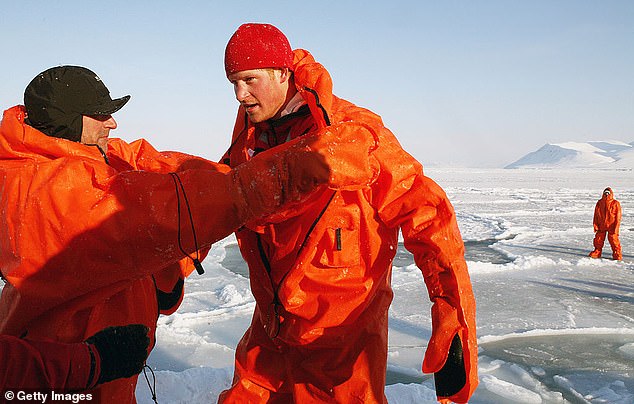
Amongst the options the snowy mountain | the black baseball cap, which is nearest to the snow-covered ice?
the black baseball cap

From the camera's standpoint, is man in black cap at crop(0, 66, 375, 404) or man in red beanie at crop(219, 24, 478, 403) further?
man in red beanie at crop(219, 24, 478, 403)

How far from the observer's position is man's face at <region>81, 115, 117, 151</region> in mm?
1750

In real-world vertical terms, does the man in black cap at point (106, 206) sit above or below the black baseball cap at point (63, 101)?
below

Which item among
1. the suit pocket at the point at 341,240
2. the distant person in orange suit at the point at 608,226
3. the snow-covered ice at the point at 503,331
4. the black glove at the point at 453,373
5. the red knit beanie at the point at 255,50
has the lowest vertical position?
the snow-covered ice at the point at 503,331

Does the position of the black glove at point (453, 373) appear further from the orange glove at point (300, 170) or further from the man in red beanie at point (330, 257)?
the orange glove at point (300, 170)

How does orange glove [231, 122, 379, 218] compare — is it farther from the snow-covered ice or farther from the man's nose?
the snow-covered ice

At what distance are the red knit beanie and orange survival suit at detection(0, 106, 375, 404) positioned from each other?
0.72m

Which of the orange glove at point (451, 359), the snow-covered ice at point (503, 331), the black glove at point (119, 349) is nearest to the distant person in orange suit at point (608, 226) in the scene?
the snow-covered ice at point (503, 331)

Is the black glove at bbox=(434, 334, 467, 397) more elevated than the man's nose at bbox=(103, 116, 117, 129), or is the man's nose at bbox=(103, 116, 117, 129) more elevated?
the man's nose at bbox=(103, 116, 117, 129)

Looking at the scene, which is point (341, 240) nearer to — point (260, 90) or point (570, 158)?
point (260, 90)

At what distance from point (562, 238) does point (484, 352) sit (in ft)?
25.9

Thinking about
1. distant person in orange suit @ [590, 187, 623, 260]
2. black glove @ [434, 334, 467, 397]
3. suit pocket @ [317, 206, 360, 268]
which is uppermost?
suit pocket @ [317, 206, 360, 268]

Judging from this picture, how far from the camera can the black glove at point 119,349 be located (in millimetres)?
1609

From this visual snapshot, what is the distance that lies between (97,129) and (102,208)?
1.72 feet
